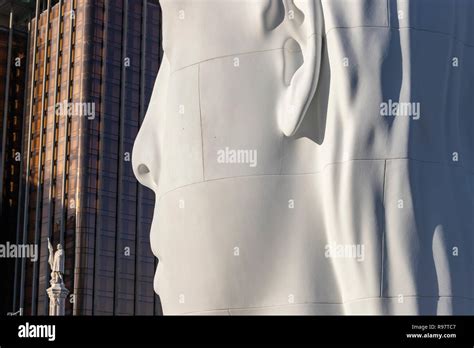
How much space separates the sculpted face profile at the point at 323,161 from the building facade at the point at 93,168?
2823 inches

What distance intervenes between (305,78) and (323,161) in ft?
3.13

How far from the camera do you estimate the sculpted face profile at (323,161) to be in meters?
10.5

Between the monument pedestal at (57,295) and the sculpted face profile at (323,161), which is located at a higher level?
the monument pedestal at (57,295)

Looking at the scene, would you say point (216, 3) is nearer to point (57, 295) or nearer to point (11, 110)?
point (57, 295)

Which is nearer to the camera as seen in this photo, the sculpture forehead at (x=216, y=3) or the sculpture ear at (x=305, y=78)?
the sculpture ear at (x=305, y=78)

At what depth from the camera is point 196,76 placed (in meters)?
11.7

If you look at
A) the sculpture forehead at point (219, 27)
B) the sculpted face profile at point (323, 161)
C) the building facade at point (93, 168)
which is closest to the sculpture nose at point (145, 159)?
the sculpted face profile at point (323, 161)

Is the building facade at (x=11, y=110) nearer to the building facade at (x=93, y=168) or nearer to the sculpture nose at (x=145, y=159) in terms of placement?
the building facade at (x=93, y=168)

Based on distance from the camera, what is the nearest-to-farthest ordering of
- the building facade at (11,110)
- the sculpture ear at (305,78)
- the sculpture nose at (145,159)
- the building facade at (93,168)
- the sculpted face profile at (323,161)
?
the sculpted face profile at (323,161) < the sculpture ear at (305,78) < the sculpture nose at (145,159) < the building facade at (93,168) < the building facade at (11,110)

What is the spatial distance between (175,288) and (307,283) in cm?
179

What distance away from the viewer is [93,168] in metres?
85.2
